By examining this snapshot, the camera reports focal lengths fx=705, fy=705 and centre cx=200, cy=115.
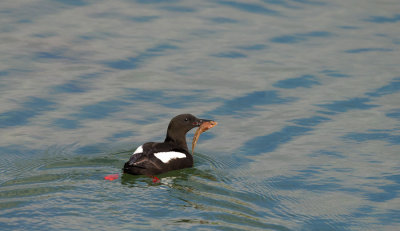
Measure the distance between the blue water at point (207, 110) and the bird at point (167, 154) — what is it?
0.51ft

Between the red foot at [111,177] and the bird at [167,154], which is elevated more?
the bird at [167,154]

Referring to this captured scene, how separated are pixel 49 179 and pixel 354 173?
4.55 m

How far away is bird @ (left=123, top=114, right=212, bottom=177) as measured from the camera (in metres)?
10.1

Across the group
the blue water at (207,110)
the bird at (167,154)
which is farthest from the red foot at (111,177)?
Answer: the bird at (167,154)

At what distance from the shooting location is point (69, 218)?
8.38 m

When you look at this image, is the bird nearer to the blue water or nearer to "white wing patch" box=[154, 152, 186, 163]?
"white wing patch" box=[154, 152, 186, 163]

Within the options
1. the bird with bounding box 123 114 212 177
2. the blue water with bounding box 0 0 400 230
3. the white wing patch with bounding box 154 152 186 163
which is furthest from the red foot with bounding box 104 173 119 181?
the white wing patch with bounding box 154 152 186 163

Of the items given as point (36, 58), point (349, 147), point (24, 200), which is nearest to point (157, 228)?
point (24, 200)

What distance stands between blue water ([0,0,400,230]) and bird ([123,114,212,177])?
0.51 ft

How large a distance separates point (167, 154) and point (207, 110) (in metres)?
2.58

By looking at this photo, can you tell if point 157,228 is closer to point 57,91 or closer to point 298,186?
point 298,186

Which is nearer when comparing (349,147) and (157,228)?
(157,228)

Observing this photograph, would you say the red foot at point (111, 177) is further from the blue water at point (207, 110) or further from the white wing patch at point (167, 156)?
the white wing patch at point (167, 156)

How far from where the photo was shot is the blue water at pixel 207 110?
9062 millimetres
